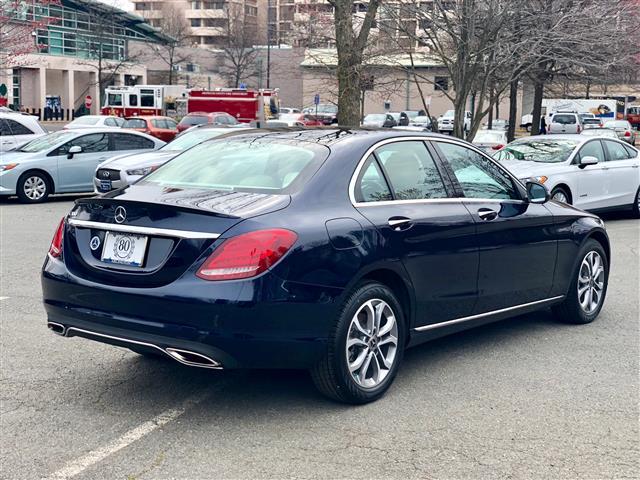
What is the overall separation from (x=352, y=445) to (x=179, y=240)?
4.53 feet

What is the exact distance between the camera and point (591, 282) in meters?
7.29

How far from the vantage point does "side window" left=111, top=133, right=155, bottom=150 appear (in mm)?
17844

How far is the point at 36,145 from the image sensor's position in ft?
57.7

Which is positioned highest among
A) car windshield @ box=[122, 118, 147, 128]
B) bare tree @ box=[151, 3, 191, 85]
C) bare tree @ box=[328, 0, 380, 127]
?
bare tree @ box=[151, 3, 191, 85]

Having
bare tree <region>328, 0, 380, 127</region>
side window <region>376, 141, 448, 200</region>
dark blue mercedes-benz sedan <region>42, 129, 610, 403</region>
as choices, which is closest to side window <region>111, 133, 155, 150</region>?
bare tree <region>328, 0, 380, 127</region>

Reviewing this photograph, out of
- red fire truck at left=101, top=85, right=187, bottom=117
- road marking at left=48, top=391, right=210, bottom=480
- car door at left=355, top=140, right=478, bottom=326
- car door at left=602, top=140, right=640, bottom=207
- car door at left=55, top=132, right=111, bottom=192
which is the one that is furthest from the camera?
red fire truck at left=101, top=85, right=187, bottom=117

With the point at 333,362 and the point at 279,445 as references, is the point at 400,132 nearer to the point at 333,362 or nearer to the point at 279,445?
the point at 333,362

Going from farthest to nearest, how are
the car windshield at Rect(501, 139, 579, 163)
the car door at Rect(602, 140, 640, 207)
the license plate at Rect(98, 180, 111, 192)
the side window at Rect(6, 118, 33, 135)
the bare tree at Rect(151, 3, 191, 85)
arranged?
the bare tree at Rect(151, 3, 191, 85)
the side window at Rect(6, 118, 33, 135)
the license plate at Rect(98, 180, 111, 192)
the car door at Rect(602, 140, 640, 207)
the car windshield at Rect(501, 139, 579, 163)

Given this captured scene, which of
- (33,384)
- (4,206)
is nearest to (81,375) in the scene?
(33,384)

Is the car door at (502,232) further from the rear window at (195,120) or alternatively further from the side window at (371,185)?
the rear window at (195,120)

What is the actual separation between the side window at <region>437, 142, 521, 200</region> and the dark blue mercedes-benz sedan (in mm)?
20

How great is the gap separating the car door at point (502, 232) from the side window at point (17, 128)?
16.3 metres

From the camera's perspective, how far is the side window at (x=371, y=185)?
205 inches

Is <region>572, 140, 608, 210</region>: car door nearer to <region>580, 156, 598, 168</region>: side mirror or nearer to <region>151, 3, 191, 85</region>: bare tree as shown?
<region>580, 156, 598, 168</region>: side mirror
